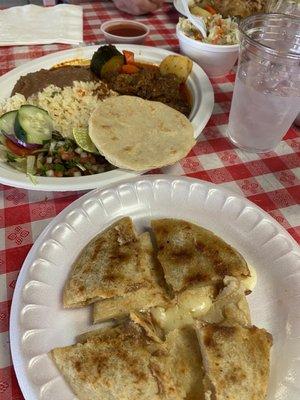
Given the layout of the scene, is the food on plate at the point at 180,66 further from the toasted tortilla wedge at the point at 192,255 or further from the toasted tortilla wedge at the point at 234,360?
the toasted tortilla wedge at the point at 234,360

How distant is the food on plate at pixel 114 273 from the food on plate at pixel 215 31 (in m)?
1.73

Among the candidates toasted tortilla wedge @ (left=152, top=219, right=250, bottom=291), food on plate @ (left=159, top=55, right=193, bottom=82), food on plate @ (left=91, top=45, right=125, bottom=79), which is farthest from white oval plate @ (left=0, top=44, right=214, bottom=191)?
toasted tortilla wedge @ (left=152, top=219, right=250, bottom=291)

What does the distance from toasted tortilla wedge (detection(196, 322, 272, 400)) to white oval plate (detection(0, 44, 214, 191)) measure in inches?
32.0

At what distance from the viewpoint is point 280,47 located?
1943 millimetres

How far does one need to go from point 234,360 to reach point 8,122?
1660mm

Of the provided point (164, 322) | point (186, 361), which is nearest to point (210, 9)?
point (164, 322)

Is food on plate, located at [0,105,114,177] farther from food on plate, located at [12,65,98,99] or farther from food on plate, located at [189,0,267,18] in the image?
food on plate, located at [189,0,267,18]

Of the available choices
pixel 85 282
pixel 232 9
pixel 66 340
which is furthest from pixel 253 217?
pixel 232 9

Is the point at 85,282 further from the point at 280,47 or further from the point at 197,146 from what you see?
the point at 280,47

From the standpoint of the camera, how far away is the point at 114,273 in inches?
53.4

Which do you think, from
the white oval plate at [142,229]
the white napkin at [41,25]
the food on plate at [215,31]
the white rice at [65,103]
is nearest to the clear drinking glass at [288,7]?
the food on plate at [215,31]

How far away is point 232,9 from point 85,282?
2.64m

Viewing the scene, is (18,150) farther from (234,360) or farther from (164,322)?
(234,360)

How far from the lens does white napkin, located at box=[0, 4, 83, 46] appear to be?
2943mm
